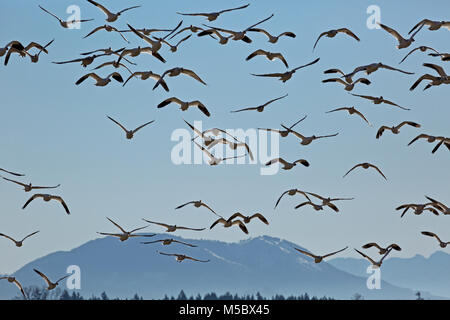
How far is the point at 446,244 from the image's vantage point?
31781 mm

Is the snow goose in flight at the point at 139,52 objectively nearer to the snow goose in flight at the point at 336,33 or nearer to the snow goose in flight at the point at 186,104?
the snow goose in flight at the point at 186,104

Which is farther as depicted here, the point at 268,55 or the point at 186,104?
the point at 268,55

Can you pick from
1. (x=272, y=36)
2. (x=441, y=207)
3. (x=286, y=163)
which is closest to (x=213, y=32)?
(x=272, y=36)

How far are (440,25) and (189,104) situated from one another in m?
8.99

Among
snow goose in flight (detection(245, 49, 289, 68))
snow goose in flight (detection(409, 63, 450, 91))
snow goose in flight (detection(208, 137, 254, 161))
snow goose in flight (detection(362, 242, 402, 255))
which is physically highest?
snow goose in flight (detection(245, 49, 289, 68))

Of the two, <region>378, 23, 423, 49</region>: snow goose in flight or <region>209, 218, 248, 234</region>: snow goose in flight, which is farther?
<region>209, 218, 248, 234</region>: snow goose in flight

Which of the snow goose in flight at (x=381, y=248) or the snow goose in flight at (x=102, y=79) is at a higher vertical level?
the snow goose in flight at (x=102, y=79)

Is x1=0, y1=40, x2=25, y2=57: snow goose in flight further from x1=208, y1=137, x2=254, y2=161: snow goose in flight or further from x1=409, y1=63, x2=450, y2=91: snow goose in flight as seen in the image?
x1=409, y1=63, x2=450, y2=91: snow goose in flight

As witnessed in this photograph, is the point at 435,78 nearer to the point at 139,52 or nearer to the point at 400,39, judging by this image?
the point at 400,39

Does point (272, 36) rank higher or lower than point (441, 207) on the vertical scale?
higher

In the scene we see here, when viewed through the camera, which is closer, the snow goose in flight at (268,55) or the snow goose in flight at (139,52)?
the snow goose in flight at (139,52)
